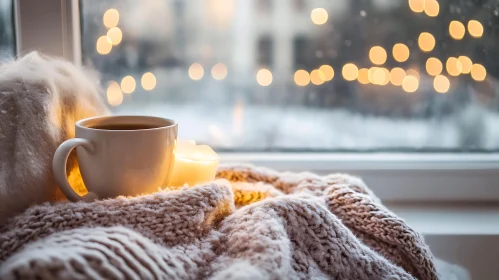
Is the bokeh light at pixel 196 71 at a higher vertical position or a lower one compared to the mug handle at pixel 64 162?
higher

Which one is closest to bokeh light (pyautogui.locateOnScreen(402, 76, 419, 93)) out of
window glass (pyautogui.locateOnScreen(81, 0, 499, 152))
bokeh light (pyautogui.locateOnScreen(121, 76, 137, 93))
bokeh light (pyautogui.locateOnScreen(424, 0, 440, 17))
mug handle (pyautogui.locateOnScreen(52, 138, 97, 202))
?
window glass (pyautogui.locateOnScreen(81, 0, 499, 152))

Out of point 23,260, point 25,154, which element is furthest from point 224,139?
point 23,260

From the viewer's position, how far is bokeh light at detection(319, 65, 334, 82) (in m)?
0.96

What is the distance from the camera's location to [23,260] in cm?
41

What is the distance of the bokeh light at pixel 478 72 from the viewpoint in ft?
3.10

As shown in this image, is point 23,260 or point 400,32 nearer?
point 23,260

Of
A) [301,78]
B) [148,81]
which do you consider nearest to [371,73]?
[301,78]

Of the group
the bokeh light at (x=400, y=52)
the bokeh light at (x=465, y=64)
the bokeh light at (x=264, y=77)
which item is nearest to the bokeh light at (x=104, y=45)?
the bokeh light at (x=264, y=77)

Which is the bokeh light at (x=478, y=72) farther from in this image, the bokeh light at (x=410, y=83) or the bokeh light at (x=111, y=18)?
the bokeh light at (x=111, y=18)

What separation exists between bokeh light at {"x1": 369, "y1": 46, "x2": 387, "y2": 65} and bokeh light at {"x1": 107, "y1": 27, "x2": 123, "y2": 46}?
0.44 meters

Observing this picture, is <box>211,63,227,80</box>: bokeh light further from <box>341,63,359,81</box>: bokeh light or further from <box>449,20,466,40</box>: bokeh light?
<box>449,20,466,40</box>: bokeh light

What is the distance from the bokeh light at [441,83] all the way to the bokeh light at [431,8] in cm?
11

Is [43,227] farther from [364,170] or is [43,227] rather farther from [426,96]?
[426,96]

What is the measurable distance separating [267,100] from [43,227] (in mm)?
563
